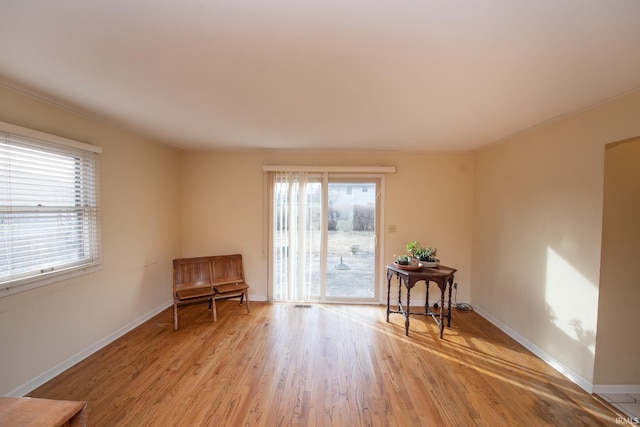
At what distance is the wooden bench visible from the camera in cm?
325

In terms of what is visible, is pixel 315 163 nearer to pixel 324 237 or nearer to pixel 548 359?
pixel 324 237

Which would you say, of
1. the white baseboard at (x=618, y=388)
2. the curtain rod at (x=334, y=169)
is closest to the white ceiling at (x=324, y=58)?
the curtain rod at (x=334, y=169)

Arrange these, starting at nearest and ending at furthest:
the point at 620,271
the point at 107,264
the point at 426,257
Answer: the point at 620,271
the point at 107,264
the point at 426,257

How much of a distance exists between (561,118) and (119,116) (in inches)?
165

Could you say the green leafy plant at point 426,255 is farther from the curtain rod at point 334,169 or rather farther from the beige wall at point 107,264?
the beige wall at point 107,264

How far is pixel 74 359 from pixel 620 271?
4773 mm

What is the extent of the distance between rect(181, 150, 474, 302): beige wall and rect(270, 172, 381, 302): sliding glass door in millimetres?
222

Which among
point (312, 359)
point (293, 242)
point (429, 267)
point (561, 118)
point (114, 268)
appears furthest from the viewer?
point (293, 242)

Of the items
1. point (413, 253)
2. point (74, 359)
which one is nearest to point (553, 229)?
point (413, 253)

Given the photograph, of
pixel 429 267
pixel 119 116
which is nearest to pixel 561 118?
pixel 429 267

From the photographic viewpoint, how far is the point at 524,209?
282cm

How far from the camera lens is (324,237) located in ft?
13.0

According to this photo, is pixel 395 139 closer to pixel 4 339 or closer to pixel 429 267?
pixel 429 267

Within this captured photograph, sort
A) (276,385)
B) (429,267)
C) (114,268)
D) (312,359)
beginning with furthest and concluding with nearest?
1. (429,267)
2. (114,268)
3. (312,359)
4. (276,385)
